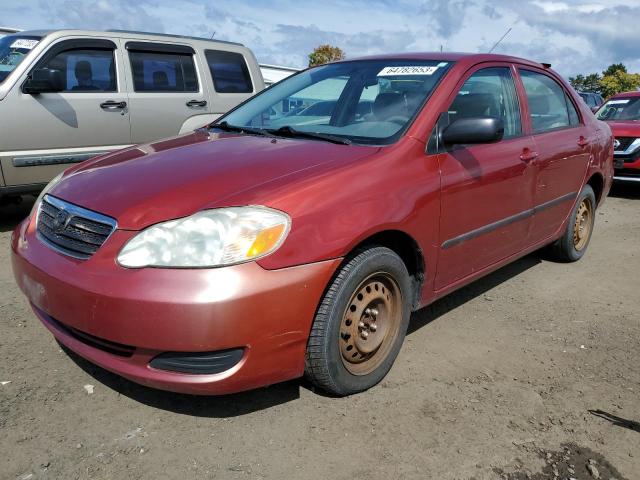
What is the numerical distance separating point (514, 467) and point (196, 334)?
1372 mm

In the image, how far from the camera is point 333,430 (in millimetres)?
2441

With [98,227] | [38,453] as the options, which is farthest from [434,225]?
[38,453]

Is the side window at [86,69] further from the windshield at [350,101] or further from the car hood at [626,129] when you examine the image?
the car hood at [626,129]

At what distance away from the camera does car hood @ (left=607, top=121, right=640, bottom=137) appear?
864 cm

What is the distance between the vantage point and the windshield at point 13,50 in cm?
542

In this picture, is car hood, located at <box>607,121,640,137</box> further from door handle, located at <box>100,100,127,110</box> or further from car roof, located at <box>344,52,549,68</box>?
door handle, located at <box>100,100,127,110</box>

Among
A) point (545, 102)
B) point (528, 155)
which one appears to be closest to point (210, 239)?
point (528, 155)

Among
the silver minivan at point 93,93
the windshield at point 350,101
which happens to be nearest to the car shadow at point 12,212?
the silver minivan at point 93,93

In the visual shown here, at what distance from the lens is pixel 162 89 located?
629 centimetres

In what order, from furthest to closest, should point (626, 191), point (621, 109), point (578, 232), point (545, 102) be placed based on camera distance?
1. point (621, 109)
2. point (626, 191)
3. point (578, 232)
4. point (545, 102)

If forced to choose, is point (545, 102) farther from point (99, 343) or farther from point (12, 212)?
point (12, 212)

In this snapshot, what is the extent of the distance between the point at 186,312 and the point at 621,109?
395 inches

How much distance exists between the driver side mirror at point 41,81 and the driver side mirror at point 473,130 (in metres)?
4.05

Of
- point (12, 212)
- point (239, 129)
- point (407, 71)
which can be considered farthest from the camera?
point (12, 212)
